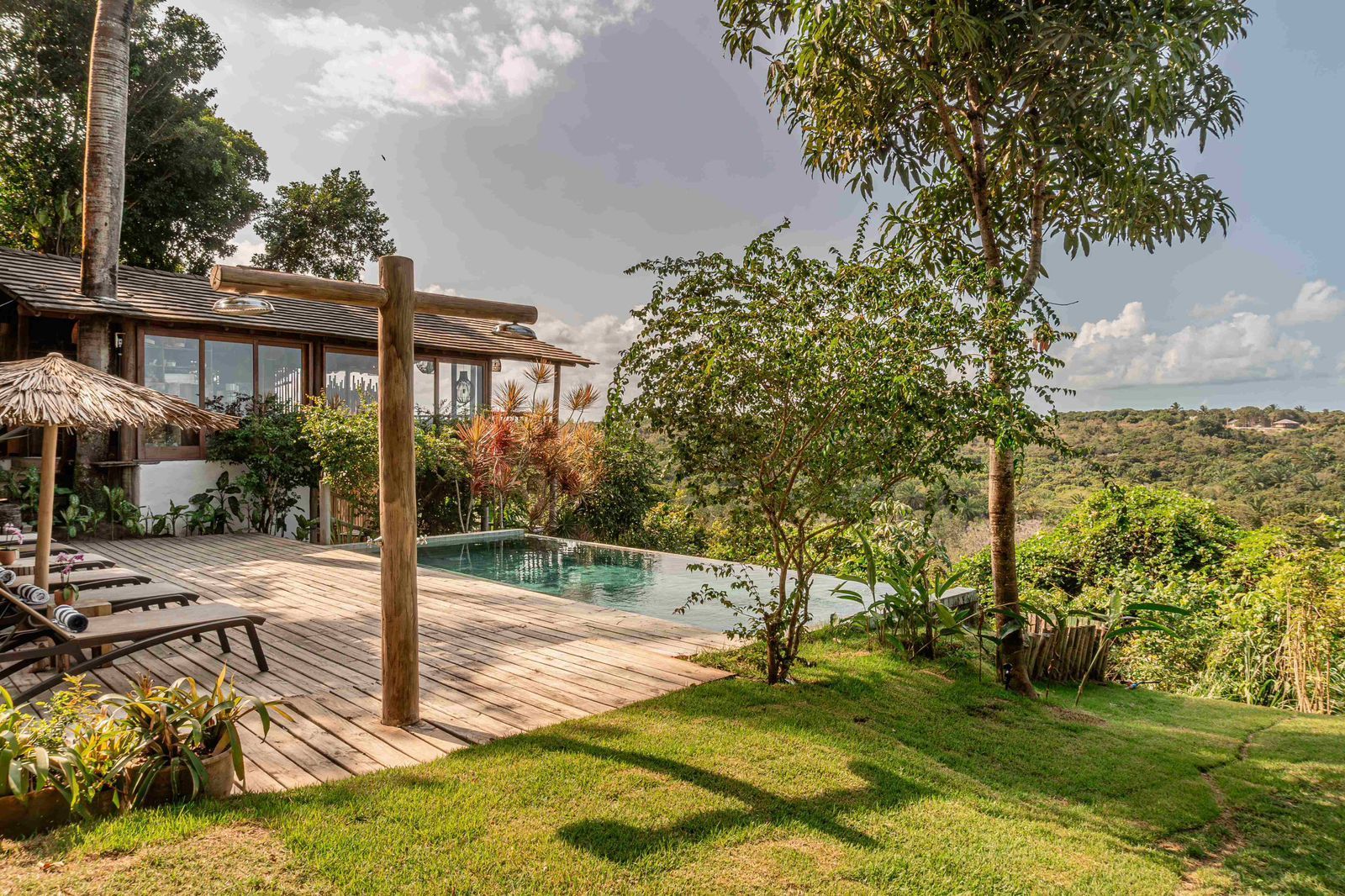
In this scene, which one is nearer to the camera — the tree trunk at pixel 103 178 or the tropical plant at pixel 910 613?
the tropical plant at pixel 910 613

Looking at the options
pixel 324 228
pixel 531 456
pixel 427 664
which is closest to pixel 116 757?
pixel 427 664

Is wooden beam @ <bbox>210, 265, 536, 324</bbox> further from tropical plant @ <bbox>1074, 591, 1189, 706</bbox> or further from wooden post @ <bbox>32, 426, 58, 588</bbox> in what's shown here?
tropical plant @ <bbox>1074, 591, 1189, 706</bbox>

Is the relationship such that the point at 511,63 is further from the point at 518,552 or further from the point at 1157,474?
the point at 1157,474

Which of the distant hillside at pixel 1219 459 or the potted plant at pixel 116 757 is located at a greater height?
the distant hillside at pixel 1219 459

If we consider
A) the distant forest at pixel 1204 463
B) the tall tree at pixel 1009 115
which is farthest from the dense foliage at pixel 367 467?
the distant forest at pixel 1204 463

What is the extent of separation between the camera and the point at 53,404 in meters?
4.90

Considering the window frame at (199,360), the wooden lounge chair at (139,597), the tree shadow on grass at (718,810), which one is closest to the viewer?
the tree shadow on grass at (718,810)

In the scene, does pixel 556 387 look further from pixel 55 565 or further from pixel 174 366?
pixel 55 565

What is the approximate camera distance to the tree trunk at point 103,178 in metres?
11.9

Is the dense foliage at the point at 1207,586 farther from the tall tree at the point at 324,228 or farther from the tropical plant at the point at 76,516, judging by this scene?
the tall tree at the point at 324,228

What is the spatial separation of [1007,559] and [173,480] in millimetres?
13506

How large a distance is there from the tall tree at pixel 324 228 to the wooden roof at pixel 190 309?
267 inches

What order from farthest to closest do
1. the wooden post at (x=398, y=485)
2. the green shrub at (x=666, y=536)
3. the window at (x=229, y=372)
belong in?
the green shrub at (x=666, y=536) < the window at (x=229, y=372) < the wooden post at (x=398, y=485)

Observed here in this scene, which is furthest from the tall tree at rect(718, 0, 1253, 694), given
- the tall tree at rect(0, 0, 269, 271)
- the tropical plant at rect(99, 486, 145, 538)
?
the tall tree at rect(0, 0, 269, 271)
